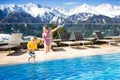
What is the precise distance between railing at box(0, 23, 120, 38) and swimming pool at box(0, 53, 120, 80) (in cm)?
597

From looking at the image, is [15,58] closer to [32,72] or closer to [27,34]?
[32,72]

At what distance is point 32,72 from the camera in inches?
423

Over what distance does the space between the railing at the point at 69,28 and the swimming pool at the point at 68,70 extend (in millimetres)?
5974

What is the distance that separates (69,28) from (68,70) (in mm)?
8888

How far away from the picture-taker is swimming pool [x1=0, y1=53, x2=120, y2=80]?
10070 mm

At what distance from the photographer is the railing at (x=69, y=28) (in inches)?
680

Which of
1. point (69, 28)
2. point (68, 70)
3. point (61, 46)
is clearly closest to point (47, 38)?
point (61, 46)

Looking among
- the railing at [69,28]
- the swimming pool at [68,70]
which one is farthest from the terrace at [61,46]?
the swimming pool at [68,70]

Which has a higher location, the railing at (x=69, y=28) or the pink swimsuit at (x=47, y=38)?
the railing at (x=69, y=28)

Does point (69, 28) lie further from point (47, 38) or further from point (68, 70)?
point (68, 70)

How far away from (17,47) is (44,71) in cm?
457

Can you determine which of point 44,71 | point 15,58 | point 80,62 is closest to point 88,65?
point 80,62

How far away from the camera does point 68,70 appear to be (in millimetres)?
11039

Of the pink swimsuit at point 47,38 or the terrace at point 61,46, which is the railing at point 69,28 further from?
the pink swimsuit at point 47,38
